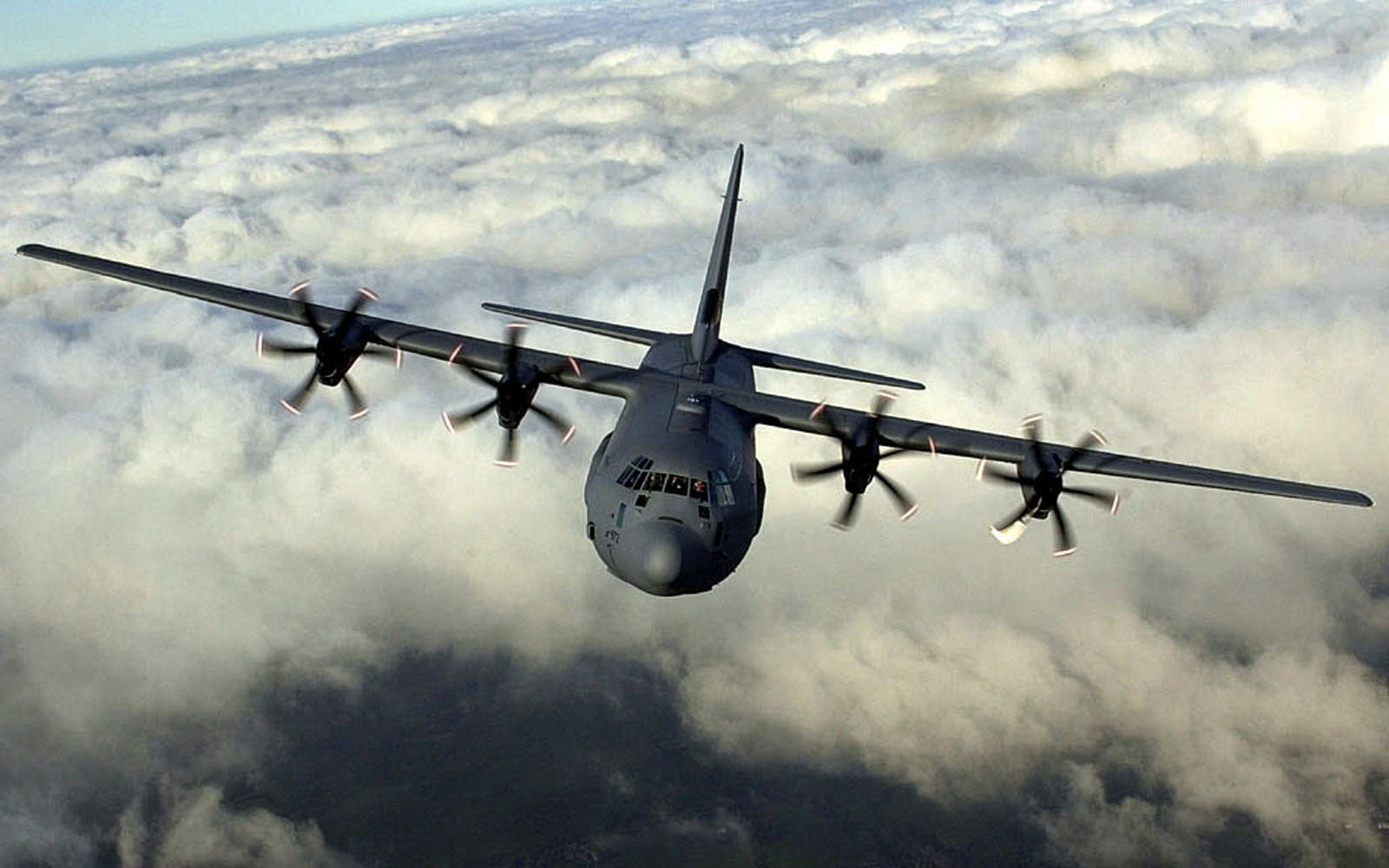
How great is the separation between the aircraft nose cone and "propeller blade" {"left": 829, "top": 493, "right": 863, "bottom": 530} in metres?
6.27

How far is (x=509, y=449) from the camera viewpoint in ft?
108

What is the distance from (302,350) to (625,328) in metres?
16.3

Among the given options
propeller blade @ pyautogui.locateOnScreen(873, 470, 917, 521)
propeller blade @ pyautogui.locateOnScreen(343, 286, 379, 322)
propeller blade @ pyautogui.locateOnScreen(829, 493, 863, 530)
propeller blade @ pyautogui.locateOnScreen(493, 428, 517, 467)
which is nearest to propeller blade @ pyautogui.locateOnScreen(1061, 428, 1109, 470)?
propeller blade @ pyautogui.locateOnScreen(873, 470, 917, 521)

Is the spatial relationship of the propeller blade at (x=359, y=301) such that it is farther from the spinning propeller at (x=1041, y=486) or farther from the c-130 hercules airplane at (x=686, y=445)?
the spinning propeller at (x=1041, y=486)

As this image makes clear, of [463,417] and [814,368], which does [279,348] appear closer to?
[463,417]

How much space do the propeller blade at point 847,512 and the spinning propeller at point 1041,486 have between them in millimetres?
4903

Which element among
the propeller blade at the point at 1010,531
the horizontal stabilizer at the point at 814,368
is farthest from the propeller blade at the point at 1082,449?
the horizontal stabilizer at the point at 814,368

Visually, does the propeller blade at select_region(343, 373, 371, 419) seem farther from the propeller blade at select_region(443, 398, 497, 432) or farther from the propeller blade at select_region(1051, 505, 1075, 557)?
the propeller blade at select_region(1051, 505, 1075, 557)

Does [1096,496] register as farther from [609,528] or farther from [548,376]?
[548,376]

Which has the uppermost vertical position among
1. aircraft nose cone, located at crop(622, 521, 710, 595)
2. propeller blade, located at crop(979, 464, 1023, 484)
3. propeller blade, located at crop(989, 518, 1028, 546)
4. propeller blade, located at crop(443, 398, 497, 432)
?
propeller blade, located at crop(979, 464, 1023, 484)

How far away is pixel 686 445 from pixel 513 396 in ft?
28.4

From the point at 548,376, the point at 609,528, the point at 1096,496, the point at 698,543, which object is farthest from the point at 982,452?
the point at 548,376

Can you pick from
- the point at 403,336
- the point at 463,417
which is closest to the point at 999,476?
the point at 463,417

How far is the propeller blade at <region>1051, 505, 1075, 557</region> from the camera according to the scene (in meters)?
29.7
